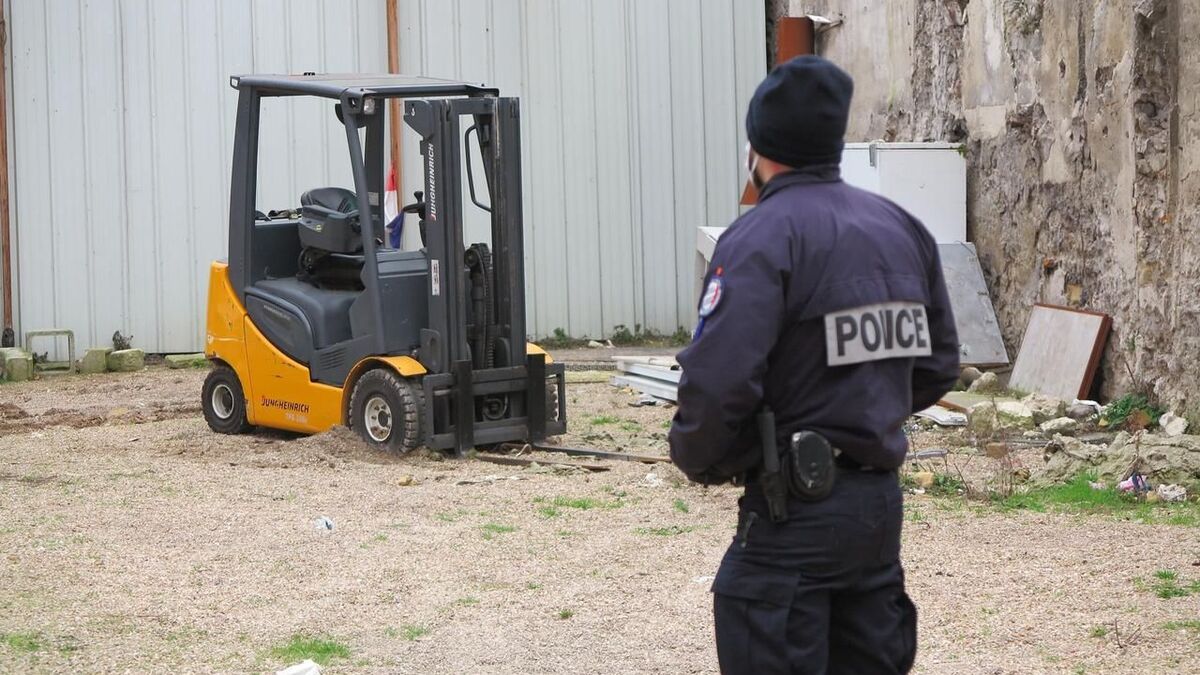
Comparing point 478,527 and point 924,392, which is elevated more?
point 924,392

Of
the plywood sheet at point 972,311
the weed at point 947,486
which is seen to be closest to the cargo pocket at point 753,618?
the weed at point 947,486

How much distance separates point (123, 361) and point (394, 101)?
11.3 ft

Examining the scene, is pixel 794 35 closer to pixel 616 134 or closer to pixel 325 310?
pixel 616 134

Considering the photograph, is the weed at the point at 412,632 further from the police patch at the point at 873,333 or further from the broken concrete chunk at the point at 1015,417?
the broken concrete chunk at the point at 1015,417

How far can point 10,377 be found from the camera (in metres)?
13.4

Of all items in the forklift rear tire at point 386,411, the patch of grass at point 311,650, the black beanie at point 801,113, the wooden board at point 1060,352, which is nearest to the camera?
the black beanie at point 801,113

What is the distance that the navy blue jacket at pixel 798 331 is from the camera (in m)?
3.08

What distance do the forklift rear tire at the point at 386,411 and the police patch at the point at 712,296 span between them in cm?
582

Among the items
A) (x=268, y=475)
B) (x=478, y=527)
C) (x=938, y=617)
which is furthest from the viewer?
(x=268, y=475)

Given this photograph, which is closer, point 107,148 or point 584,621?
point 584,621

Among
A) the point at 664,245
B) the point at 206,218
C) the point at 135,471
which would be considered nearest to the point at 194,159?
the point at 206,218

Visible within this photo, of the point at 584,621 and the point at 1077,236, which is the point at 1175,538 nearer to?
the point at 584,621

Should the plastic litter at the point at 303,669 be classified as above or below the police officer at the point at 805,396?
below

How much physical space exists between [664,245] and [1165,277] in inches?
258
